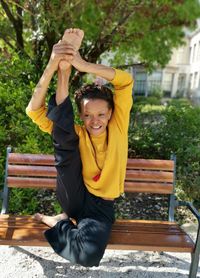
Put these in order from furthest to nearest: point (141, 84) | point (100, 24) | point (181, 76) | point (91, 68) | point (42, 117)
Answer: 1. point (181, 76)
2. point (141, 84)
3. point (100, 24)
4. point (42, 117)
5. point (91, 68)

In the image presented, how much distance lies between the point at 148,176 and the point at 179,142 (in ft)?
5.97

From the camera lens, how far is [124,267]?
3.03 m

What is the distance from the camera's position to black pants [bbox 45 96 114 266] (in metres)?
2.30

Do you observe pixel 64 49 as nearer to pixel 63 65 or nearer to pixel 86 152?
pixel 63 65

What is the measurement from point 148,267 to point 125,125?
133cm

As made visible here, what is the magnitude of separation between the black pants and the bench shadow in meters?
0.58

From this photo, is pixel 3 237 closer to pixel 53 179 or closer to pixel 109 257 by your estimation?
pixel 53 179

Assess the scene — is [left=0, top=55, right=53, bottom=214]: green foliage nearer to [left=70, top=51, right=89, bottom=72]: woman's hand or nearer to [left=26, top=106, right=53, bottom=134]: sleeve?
[left=26, top=106, right=53, bottom=134]: sleeve

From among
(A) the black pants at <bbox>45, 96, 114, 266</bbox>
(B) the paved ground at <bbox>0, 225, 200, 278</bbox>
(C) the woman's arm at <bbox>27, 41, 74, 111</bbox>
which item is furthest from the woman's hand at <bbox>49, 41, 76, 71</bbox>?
(B) the paved ground at <bbox>0, 225, 200, 278</bbox>

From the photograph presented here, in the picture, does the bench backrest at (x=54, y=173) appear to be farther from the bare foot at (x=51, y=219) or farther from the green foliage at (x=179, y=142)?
the green foliage at (x=179, y=142)

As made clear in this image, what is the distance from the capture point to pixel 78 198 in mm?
2570

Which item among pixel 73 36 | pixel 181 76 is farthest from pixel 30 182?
pixel 181 76

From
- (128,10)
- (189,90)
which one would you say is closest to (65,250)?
(128,10)

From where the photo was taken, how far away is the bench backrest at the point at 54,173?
3078 millimetres
